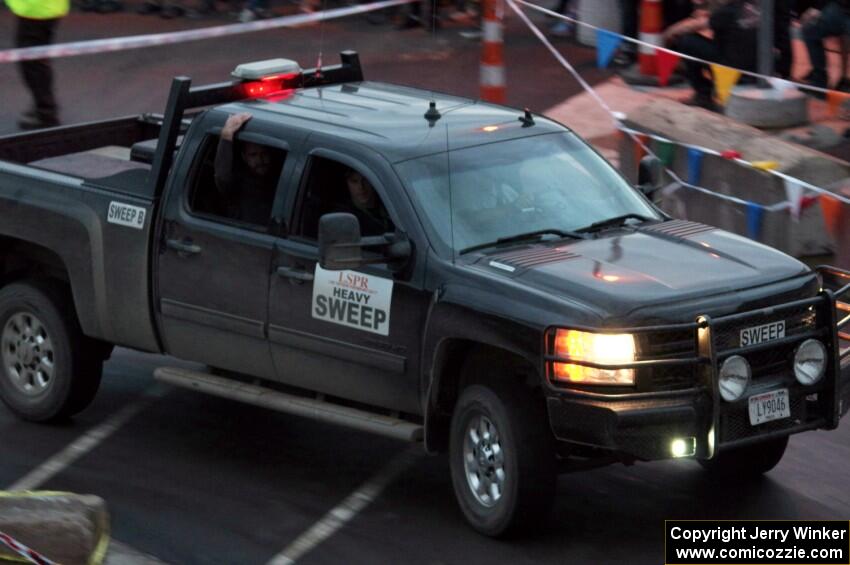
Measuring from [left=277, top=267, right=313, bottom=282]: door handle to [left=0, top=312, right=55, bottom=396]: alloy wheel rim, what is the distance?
72.3 inches

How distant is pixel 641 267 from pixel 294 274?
1.70 metres

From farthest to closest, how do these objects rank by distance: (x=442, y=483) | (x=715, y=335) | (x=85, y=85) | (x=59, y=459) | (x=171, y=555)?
(x=85, y=85)
(x=59, y=459)
(x=442, y=483)
(x=171, y=555)
(x=715, y=335)

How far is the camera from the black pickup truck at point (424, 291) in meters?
6.96

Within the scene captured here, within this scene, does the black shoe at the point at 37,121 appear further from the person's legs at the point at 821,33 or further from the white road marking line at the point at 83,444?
the person's legs at the point at 821,33

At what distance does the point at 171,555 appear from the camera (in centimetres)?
749

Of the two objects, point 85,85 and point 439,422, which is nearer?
point 439,422

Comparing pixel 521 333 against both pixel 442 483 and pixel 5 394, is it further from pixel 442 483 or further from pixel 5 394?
pixel 5 394

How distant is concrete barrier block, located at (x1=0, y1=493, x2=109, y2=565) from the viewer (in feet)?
22.7

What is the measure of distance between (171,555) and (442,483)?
1512 millimetres

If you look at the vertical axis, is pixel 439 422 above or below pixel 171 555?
above

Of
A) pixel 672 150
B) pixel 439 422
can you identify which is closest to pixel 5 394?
pixel 439 422

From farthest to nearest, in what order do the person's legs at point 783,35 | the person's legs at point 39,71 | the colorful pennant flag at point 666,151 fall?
1. the person's legs at point 783,35
2. the person's legs at point 39,71
3. the colorful pennant flag at point 666,151

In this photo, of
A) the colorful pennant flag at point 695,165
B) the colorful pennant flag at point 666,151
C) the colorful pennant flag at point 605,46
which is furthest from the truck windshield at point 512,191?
the colorful pennant flag at point 605,46

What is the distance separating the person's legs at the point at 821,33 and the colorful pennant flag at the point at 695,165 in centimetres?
375
